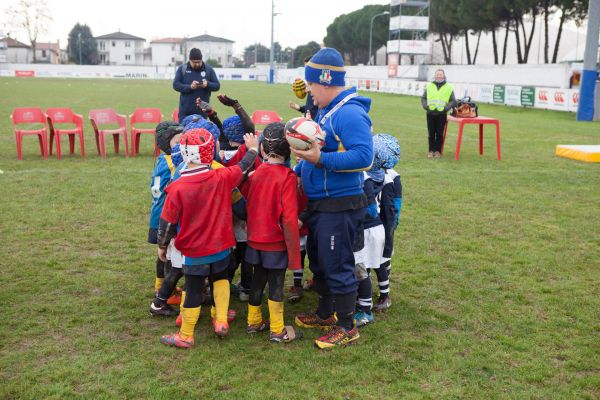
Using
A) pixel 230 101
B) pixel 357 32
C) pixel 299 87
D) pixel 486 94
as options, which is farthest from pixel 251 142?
pixel 357 32

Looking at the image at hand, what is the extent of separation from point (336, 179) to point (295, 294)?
156 centimetres

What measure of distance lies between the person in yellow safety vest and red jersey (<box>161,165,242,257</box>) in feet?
30.4

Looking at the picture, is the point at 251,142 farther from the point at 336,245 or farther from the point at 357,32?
the point at 357,32

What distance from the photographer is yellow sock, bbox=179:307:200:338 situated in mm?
4250

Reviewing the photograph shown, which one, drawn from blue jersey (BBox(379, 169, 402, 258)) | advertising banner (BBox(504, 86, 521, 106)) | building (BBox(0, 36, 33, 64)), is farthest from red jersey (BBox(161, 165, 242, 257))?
building (BBox(0, 36, 33, 64))

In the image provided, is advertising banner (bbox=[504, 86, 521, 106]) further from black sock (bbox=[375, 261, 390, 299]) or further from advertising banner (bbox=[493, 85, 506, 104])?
black sock (bbox=[375, 261, 390, 299])

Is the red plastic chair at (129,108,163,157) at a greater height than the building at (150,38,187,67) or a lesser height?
lesser

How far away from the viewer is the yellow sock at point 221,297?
4344 mm

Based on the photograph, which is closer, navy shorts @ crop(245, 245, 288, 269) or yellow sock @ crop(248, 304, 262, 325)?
navy shorts @ crop(245, 245, 288, 269)

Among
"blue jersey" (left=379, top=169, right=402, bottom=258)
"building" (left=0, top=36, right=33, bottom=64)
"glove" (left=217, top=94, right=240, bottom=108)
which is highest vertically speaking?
"building" (left=0, top=36, right=33, bottom=64)

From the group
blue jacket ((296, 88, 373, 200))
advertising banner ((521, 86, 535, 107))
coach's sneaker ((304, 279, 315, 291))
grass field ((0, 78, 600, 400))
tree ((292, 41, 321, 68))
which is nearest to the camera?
grass field ((0, 78, 600, 400))

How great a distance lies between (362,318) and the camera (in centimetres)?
469

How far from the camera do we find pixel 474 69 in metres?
45.2

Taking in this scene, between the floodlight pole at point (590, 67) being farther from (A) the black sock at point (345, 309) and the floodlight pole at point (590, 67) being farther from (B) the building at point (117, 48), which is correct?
(B) the building at point (117, 48)
